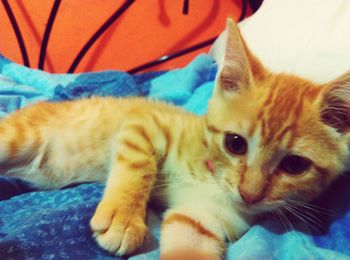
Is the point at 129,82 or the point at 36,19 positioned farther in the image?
the point at 36,19

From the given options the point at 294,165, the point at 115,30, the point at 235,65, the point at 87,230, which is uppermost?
the point at 235,65

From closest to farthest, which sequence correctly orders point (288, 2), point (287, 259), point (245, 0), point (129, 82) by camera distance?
point (287, 259)
point (288, 2)
point (129, 82)
point (245, 0)

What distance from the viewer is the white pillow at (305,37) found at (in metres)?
1.07

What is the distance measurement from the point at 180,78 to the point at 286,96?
2.85 ft

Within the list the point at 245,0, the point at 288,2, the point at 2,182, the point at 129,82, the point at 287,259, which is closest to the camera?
the point at 287,259

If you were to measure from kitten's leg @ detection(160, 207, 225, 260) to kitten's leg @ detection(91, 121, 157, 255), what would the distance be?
0.06 metres

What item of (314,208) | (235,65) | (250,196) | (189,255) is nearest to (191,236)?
(189,255)

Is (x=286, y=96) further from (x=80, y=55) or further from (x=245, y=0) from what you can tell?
(x=80, y=55)

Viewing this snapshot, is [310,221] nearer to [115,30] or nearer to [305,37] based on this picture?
[305,37]

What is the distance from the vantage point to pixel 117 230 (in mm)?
817

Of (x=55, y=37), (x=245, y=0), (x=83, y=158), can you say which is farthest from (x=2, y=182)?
(x=245, y=0)

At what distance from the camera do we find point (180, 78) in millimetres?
1740

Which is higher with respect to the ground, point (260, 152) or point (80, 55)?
point (260, 152)

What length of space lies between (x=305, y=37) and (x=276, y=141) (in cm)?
47
